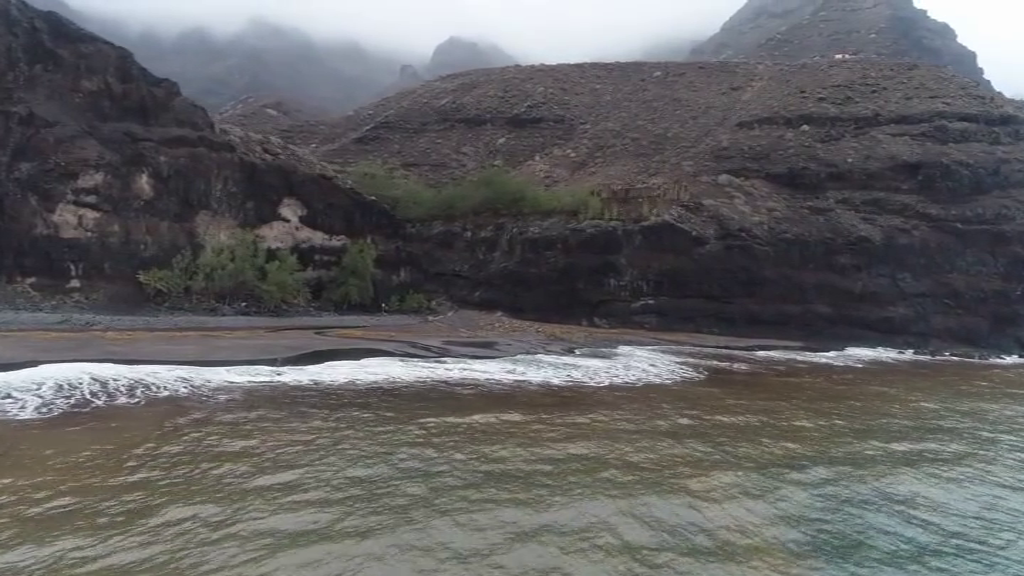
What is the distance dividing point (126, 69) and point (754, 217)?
3120 cm

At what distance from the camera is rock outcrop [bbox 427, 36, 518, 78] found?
137625mm

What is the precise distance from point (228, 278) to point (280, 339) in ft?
29.5

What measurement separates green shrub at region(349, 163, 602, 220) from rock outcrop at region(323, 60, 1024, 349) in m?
0.97

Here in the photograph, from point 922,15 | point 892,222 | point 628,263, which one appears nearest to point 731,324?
point 628,263

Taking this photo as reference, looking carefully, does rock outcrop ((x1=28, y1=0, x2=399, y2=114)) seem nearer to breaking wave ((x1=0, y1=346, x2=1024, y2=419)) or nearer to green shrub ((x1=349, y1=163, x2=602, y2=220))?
green shrub ((x1=349, y1=163, x2=602, y2=220))

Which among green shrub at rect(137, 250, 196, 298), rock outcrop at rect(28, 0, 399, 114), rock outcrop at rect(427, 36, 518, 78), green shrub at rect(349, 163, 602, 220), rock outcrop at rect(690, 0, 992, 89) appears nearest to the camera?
green shrub at rect(137, 250, 196, 298)

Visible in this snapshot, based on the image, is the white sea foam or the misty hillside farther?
the misty hillside

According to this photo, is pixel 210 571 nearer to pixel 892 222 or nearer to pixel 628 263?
pixel 628 263

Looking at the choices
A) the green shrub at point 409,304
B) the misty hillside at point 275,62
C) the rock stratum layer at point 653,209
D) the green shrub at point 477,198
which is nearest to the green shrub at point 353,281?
the green shrub at point 409,304

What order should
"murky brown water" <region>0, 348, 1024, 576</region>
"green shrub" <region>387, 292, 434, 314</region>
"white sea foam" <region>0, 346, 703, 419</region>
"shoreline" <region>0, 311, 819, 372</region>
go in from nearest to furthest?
"murky brown water" <region>0, 348, 1024, 576</region> → "white sea foam" <region>0, 346, 703, 419</region> → "shoreline" <region>0, 311, 819, 372</region> → "green shrub" <region>387, 292, 434, 314</region>

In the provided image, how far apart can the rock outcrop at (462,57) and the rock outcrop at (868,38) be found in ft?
198

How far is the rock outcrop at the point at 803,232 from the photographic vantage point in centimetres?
3647

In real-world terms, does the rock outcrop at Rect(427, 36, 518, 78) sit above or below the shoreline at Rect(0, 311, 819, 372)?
above

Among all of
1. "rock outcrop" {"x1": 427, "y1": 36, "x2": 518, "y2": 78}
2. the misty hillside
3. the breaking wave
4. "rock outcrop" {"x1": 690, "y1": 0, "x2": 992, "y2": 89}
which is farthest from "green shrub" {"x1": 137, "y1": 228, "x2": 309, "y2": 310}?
"rock outcrop" {"x1": 427, "y1": 36, "x2": 518, "y2": 78}
